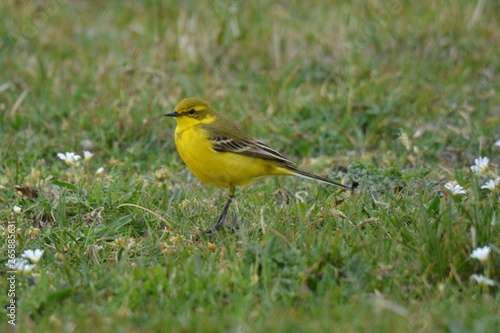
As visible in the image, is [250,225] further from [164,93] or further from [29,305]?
[164,93]

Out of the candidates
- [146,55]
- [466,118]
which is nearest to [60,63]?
[146,55]

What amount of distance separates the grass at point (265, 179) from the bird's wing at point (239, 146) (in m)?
0.32

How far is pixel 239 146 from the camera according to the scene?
6.13 meters

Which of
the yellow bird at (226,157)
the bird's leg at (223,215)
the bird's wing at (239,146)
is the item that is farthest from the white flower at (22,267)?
the bird's wing at (239,146)

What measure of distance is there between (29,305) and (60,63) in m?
5.39

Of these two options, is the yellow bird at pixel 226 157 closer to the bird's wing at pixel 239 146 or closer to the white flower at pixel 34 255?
the bird's wing at pixel 239 146

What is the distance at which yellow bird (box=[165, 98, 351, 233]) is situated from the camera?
5.95 m

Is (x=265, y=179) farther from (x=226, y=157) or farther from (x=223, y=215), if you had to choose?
(x=223, y=215)

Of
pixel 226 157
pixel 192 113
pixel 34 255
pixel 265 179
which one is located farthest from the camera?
pixel 265 179

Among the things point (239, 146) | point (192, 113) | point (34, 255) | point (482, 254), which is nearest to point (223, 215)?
point (239, 146)

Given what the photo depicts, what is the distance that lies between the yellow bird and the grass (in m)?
0.19

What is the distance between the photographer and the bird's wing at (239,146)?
6.04 m

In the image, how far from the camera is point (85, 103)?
27.2 ft

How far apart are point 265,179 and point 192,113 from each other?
3.15 ft
